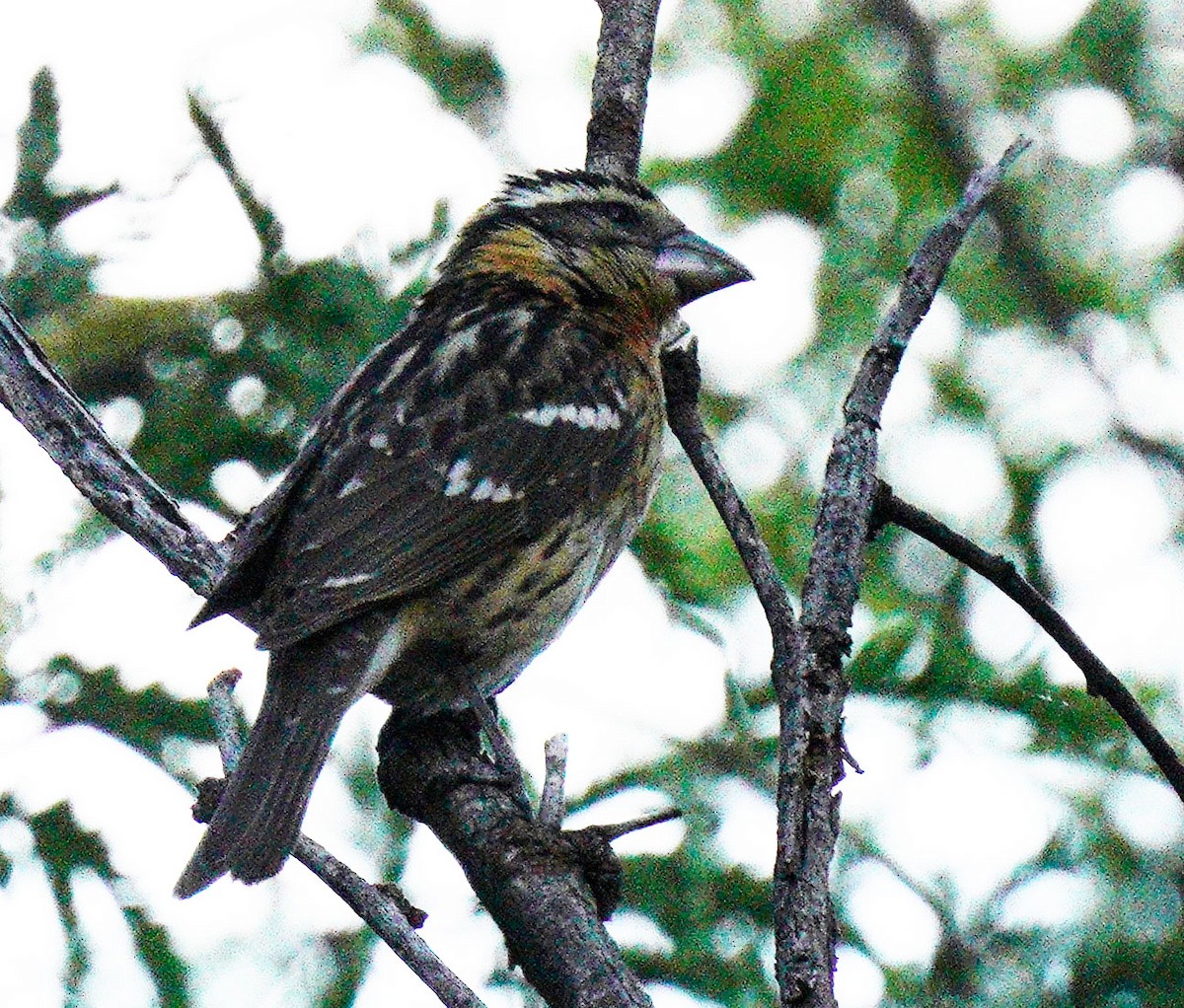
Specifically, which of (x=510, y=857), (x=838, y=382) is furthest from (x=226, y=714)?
(x=838, y=382)

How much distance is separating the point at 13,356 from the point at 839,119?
3.92 metres

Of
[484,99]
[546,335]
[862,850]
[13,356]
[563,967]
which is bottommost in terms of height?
[563,967]

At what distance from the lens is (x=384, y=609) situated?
4.41 meters

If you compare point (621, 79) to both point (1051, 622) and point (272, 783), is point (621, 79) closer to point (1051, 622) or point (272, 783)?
point (272, 783)

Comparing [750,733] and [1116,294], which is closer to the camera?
[750,733]

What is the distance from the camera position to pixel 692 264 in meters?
5.51

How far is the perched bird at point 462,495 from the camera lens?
13.6 ft

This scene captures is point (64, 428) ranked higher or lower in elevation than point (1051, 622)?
lower

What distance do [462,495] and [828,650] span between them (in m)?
1.72

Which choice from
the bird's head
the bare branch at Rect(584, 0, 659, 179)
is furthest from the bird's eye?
the bare branch at Rect(584, 0, 659, 179)

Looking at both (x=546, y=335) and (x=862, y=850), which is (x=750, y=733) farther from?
(x=546, y=335)

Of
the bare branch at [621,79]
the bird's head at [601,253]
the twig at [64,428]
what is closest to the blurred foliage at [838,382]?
the bird's head at [601,253]

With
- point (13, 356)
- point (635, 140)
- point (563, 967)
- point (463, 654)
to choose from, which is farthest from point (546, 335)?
point (563, 967)

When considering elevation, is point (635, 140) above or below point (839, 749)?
above
